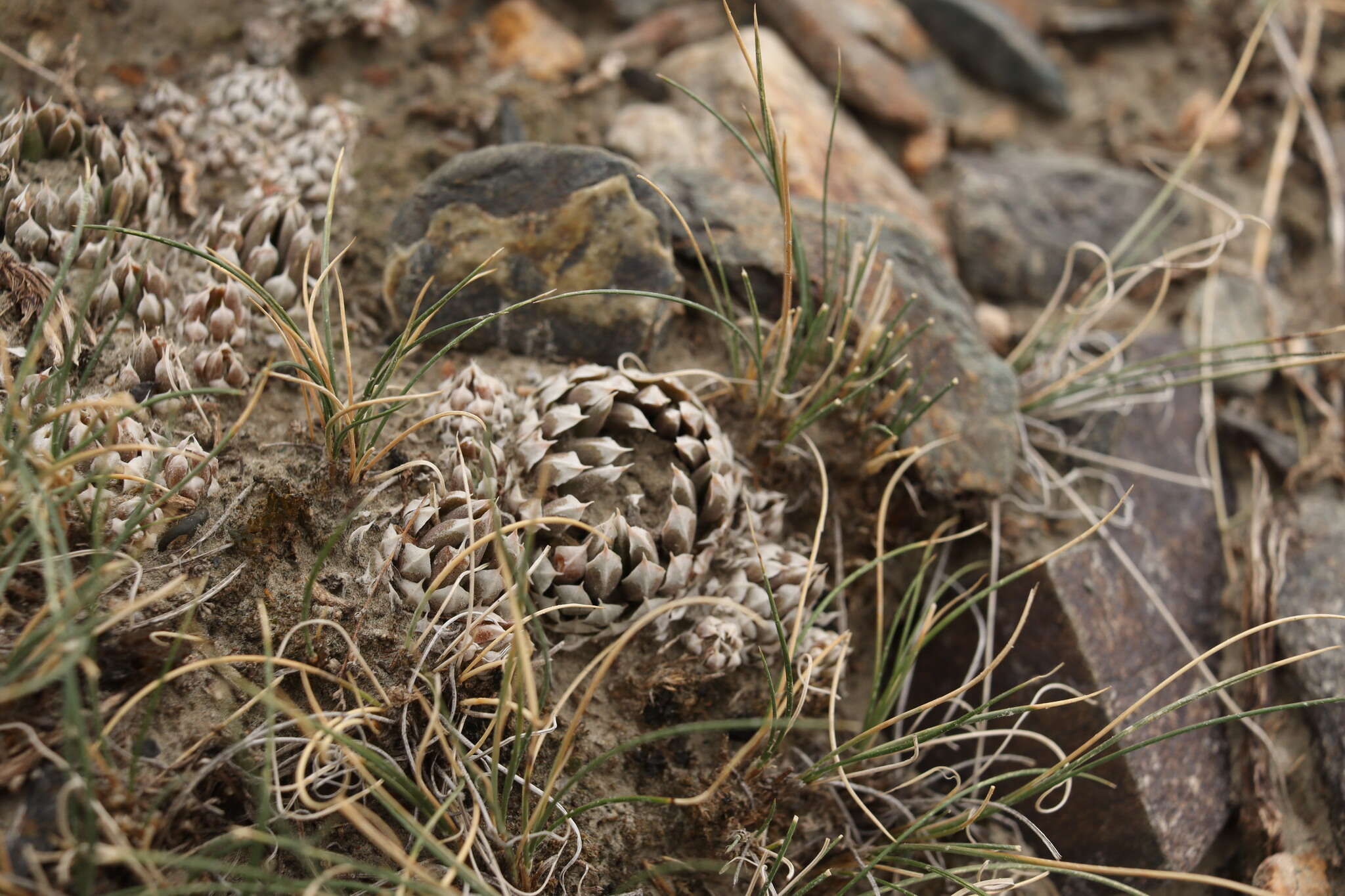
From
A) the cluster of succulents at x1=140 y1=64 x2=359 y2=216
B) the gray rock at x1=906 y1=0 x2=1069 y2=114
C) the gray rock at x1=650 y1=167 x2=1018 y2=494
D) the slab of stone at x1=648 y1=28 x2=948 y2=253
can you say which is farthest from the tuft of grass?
the gray rock at x1=906 y1=0 x2=1069 y2=114

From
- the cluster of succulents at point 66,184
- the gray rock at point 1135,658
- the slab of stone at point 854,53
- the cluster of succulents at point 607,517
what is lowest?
the gray rock at point 1135,658

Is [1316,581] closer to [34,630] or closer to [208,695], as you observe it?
[208,695]

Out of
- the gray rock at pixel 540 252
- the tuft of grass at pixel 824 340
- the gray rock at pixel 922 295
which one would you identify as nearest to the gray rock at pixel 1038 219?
the gray rock at pixel 922 295

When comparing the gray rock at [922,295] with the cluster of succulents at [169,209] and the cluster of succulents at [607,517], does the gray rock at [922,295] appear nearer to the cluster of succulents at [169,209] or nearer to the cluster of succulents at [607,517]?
the cluster of succulents at [607,517]

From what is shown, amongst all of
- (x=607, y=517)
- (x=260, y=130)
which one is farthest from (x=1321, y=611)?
(x=260, y=130)

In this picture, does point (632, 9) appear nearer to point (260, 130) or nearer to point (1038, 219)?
point (260, 130)

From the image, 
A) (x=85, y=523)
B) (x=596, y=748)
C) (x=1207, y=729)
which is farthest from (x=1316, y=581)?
(x=85, y=523)

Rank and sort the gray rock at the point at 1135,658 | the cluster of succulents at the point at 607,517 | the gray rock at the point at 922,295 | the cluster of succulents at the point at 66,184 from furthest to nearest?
the gray rock at the point at 922,295 < the gray rock at the point at 1135,658 < the cluster of succulents at the point at 66,184 < the cluster of succulents at the point at 607,517
